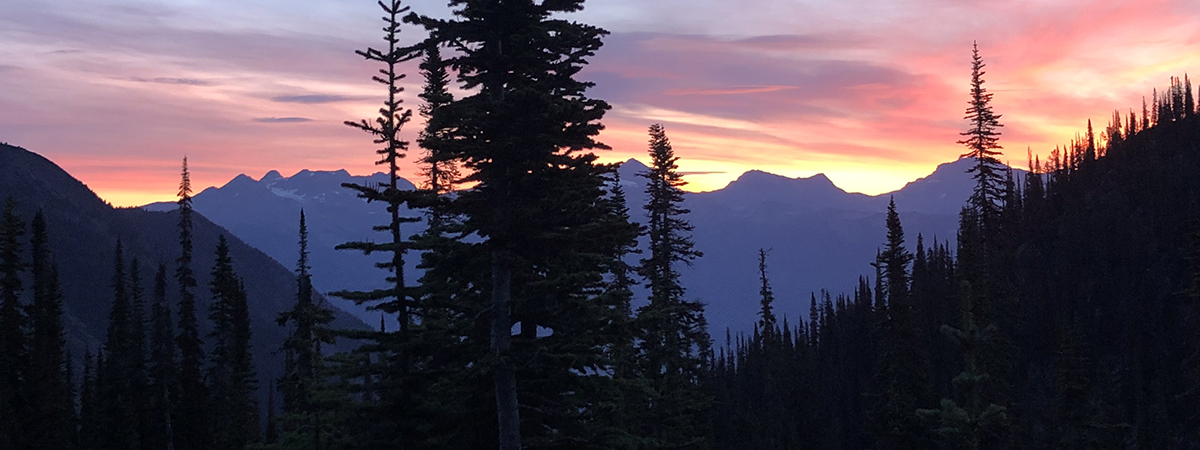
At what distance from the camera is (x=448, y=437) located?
72.5 feet

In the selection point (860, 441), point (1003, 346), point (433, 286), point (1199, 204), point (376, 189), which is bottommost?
point (860, 441)

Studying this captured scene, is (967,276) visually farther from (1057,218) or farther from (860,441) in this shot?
(1057,218)

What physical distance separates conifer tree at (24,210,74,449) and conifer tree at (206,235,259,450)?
10.3 meters

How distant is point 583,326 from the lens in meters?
21.5

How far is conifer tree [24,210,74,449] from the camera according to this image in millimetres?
54969

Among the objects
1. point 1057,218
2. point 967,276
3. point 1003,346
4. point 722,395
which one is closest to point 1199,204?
point 1057,218

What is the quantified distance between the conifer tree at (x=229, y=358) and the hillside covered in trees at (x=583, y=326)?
0.92ft

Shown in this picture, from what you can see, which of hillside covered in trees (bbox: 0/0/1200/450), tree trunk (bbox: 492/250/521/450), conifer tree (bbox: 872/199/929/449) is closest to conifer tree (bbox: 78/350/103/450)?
hillside covered in trees (bbox: 0/0/1200/450)

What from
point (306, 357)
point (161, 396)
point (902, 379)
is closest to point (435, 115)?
point (306, 357)

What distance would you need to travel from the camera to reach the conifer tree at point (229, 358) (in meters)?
69.4

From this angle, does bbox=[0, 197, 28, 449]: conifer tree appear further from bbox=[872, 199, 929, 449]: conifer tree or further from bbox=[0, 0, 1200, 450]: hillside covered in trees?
bbox=[872, 199, 929, 449]: conifer tree

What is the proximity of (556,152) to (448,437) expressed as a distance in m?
7.51

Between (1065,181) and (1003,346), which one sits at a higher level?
(1065,181)

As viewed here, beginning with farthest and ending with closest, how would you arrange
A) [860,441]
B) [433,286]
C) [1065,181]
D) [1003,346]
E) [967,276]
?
[1065,181]
[860,441]
[1003,346]
[967,276]
[433,286]
